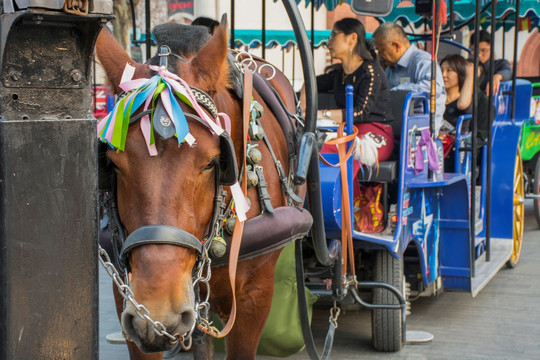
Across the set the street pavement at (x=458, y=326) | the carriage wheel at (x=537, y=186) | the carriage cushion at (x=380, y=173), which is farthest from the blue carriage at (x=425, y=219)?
the carriage wheel at (x=537, y=186)

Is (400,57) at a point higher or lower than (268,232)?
higher

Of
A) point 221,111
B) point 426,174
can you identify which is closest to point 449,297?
point 426,174

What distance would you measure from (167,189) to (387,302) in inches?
103

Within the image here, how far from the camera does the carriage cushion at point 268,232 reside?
2.74 m

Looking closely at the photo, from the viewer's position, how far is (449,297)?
19.9ft

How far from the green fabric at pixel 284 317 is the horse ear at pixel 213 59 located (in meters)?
1.53

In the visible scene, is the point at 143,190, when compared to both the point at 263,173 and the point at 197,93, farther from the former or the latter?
the point at 263,173

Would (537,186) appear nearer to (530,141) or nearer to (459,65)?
(530,141)

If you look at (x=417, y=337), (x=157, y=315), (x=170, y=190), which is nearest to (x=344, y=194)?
(x=417, y=337)

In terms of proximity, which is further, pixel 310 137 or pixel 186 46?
pixel 310 137

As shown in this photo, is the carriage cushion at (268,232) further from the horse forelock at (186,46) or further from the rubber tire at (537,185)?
the rubber tire at (537,185)

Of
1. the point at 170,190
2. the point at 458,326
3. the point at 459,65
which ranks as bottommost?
the point at 458,326

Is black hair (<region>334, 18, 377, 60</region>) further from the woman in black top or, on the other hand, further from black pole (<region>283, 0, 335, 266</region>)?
black pole (<region>283, 0, 335, 266</region>)

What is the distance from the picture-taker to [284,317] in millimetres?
3916
